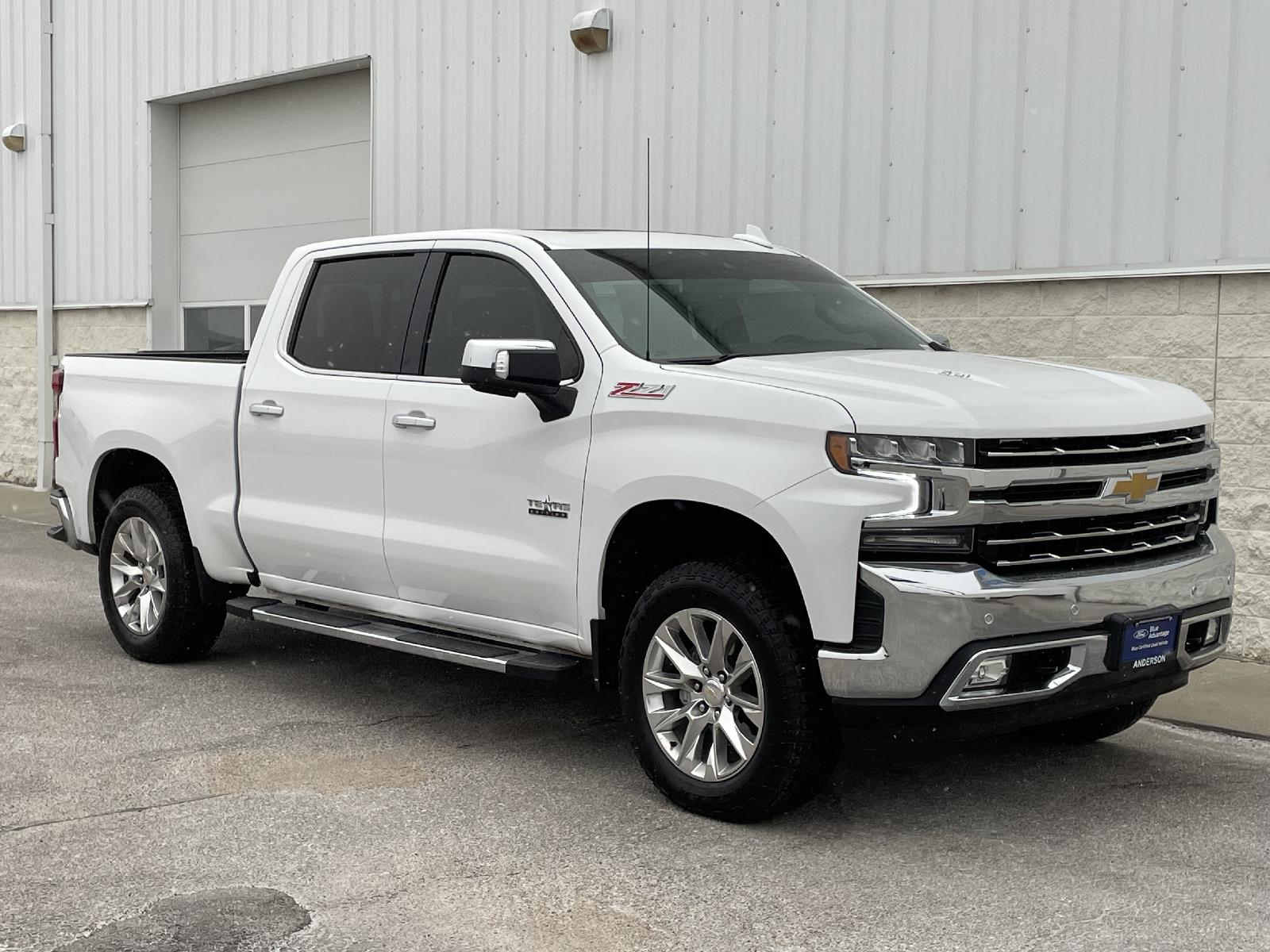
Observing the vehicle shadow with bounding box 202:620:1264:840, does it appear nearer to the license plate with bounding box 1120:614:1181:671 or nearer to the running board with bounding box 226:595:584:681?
the running board with bounding box 226:595:584:681

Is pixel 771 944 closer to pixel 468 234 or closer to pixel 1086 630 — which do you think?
pixel 1086 630

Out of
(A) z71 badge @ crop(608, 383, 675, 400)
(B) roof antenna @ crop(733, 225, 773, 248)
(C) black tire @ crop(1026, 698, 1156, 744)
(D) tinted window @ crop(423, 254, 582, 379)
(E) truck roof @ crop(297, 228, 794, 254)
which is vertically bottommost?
(C) black tire @ crop(1026, 698, 1156, 744)

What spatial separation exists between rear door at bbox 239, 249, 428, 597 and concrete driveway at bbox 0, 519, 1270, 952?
2.22 feet

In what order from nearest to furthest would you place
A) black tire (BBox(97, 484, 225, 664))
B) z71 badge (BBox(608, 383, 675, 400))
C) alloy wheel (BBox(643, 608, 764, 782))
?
alloy wheel (BBox(643, 608, 764, 782)), z71 badge (BBox(608, 383, 675, 400)), black tire (BBox(97, 484, 225, 664))

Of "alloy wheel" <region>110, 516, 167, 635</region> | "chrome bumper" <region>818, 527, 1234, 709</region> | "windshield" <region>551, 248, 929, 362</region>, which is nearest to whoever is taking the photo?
"chrome bumper" <region>818, 527, 1234, 709</region>

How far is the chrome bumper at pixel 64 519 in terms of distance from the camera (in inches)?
317

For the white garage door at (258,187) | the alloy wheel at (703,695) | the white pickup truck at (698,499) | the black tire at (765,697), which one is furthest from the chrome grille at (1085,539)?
the white garage door at (258,187)

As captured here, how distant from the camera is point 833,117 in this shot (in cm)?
974

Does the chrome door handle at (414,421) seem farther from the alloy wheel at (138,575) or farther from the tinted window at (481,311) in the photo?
the alloy wheel at (138,575)

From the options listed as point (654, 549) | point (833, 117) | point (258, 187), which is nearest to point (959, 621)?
point (654, 549)

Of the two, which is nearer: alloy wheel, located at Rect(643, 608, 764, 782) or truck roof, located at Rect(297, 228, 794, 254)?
alloy wheel, located at Rect(643, 608, 764, 782)

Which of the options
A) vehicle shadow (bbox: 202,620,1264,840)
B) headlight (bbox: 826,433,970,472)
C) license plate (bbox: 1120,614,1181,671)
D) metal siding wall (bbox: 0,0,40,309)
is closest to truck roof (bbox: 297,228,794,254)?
headlight (bbox: 826,433,970,472)

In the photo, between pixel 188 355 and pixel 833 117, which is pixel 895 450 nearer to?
pixel 188 355

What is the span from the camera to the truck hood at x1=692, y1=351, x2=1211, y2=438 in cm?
473
